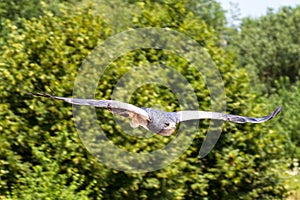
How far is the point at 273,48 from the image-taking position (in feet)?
98.0

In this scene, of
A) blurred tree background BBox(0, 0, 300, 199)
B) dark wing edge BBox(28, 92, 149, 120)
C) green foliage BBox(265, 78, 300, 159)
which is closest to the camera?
dark wing edge BBox(28, 92, 149, 120)

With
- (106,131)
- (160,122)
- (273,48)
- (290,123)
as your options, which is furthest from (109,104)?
(273,48)

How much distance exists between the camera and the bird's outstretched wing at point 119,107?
6.14 m

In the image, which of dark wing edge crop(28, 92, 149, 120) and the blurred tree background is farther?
the blurred tree background

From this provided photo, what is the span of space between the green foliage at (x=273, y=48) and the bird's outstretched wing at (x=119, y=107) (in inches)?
850

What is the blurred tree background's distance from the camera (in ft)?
41.6

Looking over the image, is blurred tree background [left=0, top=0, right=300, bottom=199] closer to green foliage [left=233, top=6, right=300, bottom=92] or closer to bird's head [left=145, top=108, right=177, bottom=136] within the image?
bird's head [left=145, top=108, right=177, bottom=136]

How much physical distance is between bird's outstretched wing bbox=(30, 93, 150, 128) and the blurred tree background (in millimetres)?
4858

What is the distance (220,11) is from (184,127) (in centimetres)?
1335

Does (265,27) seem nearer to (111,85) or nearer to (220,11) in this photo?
(220,11)

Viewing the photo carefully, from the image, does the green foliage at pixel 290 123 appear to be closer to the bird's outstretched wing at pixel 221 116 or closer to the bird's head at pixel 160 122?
the bird's outstretched wing at pixel 221 116

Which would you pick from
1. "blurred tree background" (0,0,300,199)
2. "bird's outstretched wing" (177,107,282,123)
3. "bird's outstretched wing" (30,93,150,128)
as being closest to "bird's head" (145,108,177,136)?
"bird's outstretched wing" (30,93,150,128)

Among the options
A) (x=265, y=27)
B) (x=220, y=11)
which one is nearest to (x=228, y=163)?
(x=220, y=11)

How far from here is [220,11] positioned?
25.8m
